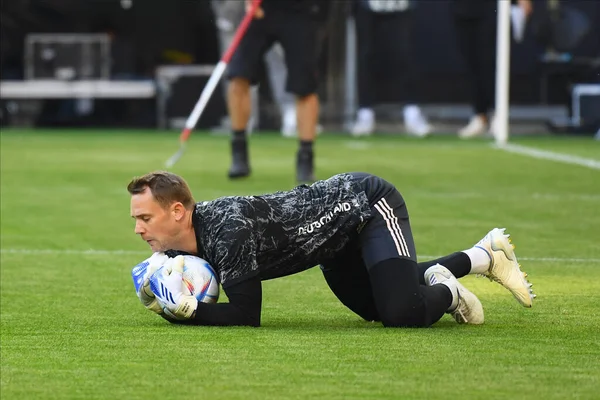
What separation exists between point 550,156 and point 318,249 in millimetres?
8797

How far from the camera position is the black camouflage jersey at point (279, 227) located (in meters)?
4.84

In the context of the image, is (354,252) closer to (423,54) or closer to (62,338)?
(62,338)

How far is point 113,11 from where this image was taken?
2048cm

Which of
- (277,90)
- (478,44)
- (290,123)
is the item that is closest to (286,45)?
(478,44)

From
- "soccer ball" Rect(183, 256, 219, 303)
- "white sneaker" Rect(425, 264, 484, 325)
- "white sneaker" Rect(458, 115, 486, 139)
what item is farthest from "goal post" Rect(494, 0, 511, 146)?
"soccer ball" Rect(183, 256, 219, 303)

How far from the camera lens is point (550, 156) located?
13.6m

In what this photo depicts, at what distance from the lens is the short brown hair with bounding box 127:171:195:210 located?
486 centimetres

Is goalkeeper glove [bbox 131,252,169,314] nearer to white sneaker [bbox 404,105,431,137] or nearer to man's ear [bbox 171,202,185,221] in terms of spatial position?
→ man's ear [bbox 171,202,185,221]

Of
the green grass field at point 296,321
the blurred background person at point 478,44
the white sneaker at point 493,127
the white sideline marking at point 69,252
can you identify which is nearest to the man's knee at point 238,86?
the green grass field at point 296,321

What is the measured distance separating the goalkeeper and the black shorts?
5.16 m

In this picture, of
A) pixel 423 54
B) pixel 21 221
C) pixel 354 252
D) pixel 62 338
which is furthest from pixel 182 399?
pixel 423 54

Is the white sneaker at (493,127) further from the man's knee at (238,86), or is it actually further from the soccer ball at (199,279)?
the soccer ball at (199,279)

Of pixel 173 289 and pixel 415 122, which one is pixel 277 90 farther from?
pixel 173 289

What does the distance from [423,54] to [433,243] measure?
1203cm
